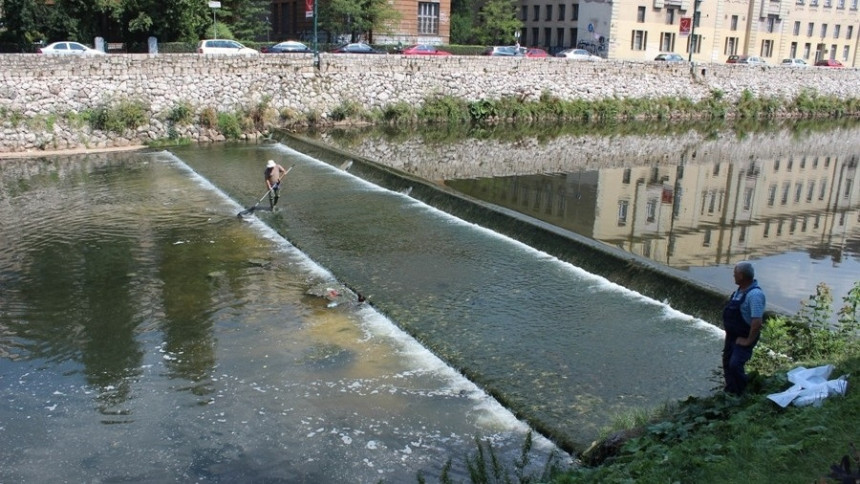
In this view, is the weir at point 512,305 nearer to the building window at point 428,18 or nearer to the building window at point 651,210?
the building window at point 651,210

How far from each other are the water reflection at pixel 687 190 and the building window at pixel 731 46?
29.3 meters

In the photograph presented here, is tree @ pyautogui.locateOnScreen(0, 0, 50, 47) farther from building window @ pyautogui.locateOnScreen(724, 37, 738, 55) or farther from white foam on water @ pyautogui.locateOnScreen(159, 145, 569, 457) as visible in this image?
building window @ pyautogui.locateOnScreen(724, 37, 738, 55)

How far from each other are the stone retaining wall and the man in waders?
26.1 metres

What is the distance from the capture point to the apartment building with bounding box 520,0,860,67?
2335 inches

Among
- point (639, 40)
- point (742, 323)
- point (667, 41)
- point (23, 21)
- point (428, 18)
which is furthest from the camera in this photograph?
point (667, 41)

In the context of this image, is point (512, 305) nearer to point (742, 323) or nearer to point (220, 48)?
point (742, 323)

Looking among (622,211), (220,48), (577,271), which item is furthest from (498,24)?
(577,271)

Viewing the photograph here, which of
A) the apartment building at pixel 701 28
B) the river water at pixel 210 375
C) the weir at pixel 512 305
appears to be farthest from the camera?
the apartment building at pixel 701 28

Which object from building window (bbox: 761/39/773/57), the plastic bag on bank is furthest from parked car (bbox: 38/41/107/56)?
building window (bbox: 761/39/773/57)

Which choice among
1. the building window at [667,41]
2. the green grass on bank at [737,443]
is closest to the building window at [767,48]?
the building window at [667,41]

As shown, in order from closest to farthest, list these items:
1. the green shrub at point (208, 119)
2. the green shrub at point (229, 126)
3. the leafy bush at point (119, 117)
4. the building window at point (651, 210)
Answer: the building window at point (651, 210), the leafy bush at point (119, 117), the green shrub at point (208, 119), the green shrub at point (229, 126)

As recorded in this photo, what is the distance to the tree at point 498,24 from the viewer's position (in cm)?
5769

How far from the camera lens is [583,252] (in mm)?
14391

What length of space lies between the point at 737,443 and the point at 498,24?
54356mm
